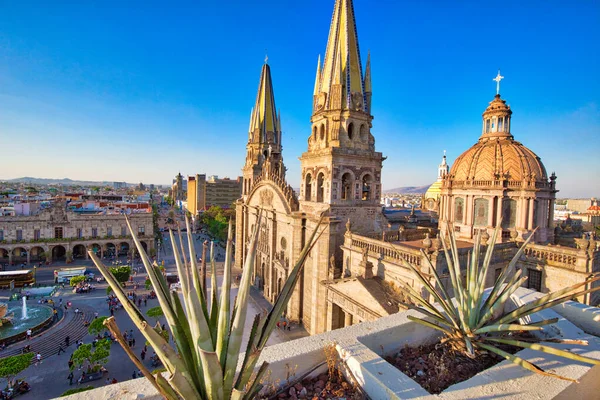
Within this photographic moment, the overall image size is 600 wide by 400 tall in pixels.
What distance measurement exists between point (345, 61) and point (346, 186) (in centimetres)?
889

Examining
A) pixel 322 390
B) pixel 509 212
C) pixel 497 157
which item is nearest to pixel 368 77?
pixel 497 157

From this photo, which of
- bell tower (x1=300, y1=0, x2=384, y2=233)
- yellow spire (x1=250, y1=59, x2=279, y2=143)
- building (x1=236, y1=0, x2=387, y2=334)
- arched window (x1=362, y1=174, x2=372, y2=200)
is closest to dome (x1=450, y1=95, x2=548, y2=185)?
arched window (x1=362, y1=174, x2=372, y2=200)

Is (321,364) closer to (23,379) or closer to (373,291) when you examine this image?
(373,291)

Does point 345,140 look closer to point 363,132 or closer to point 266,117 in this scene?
point 363,132

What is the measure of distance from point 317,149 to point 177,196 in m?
164

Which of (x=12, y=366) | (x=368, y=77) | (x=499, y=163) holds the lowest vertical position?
(x=12, y=366)

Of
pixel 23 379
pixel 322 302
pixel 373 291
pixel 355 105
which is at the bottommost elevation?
pixel 23 379

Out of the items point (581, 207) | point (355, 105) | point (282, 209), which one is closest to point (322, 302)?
point (282, 209)

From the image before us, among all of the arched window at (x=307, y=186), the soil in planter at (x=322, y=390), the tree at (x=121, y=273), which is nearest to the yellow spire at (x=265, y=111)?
the arched window at (x=307, y=186)

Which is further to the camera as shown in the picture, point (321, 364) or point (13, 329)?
point (13, 329)

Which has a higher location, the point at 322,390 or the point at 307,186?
the point at 307,186

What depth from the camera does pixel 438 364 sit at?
17.1 feet

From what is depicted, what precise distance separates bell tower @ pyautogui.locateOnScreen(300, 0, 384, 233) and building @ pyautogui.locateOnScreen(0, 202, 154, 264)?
37325 millimetres

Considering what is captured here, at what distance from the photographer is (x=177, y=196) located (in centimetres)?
17400
